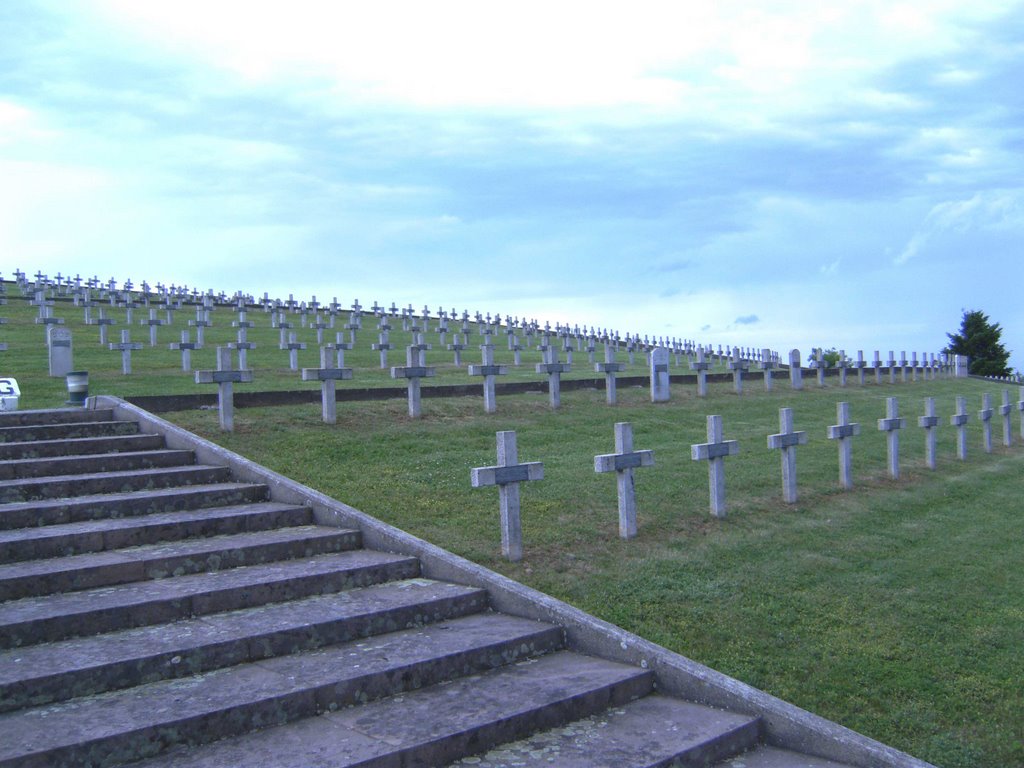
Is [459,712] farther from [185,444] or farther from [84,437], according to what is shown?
[84,437]

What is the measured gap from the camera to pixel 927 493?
14.8 meters

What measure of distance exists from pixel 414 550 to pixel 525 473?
1.87 m

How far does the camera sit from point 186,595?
612 cm

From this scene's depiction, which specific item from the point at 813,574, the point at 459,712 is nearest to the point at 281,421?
the point at 813,574

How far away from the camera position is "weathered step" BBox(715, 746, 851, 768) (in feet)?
17.1

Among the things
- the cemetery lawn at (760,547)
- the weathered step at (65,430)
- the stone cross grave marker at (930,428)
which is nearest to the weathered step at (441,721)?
the cemetery lawn at (760,547)

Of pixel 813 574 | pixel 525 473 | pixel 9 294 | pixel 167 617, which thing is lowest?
pixel 813 574

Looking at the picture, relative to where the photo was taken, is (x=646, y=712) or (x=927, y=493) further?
(x=927, y=493)

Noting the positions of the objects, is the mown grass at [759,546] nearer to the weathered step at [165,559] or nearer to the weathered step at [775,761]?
the weathered step at [775,761]

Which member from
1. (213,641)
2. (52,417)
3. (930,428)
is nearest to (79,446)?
(52,417)

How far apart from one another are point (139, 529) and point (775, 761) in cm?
491

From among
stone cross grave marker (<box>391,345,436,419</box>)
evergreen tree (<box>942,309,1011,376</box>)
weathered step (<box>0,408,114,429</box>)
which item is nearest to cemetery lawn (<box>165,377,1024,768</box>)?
stone cross grave marker (<box>391,345,436,419</box>)

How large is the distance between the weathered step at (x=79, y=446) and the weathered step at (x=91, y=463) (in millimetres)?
127

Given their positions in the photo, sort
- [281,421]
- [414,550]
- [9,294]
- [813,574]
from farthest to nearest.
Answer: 1. [9,294]
2. [281,421]
3. [813,574]
4. [414,550]
